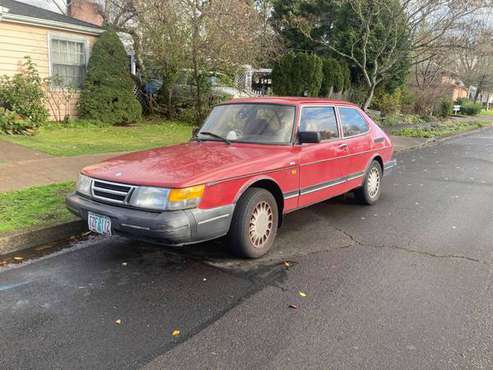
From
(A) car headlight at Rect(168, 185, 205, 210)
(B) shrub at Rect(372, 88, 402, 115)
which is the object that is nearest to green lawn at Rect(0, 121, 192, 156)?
(A) car headlight at Rect(168, 185, 205, 210)

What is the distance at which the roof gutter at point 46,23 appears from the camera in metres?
Result: 12.5

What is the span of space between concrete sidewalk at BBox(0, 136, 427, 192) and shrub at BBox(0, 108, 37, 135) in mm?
1363

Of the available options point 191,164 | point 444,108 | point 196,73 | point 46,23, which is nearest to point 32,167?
point 191,164

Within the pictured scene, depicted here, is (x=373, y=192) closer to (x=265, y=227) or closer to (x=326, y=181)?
(x=326, y=181)

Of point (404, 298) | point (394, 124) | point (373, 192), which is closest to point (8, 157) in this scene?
point (373, 192)

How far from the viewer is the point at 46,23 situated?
1342 centimetres

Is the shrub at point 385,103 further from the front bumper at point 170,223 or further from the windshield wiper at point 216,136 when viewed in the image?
the front bumper at point 170,223

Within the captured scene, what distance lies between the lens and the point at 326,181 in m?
5.57

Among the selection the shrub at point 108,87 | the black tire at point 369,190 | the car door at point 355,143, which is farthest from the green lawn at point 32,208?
the shrub at point 108,87

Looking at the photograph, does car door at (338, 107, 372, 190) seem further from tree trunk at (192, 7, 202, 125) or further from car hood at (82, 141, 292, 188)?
tree trunk at (192, 7, 202, 125)

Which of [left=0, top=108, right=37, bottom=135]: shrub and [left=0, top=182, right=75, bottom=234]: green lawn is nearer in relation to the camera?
[left=0, top=182, right=75, bottom=234]: green lawn

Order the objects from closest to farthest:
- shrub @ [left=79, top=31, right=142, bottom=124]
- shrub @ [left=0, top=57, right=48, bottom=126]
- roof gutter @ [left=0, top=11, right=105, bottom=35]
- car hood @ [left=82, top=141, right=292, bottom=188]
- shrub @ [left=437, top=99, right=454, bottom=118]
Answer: car hood @ [left=82, top=141, right=292, bottom=188], shrub @ [left=0, top=57, right=48, bottom=126], roof gutter @ [left=0, top=11, right=105, bottom=35], shrub @ [left=79, top=31, right=142, bottom=124], shrub @ [left=437, top=99, right=454, bottom=118]

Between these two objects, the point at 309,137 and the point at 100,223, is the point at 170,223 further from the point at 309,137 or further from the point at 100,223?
the point at 309,137

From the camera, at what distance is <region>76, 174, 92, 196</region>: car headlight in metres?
4.36
